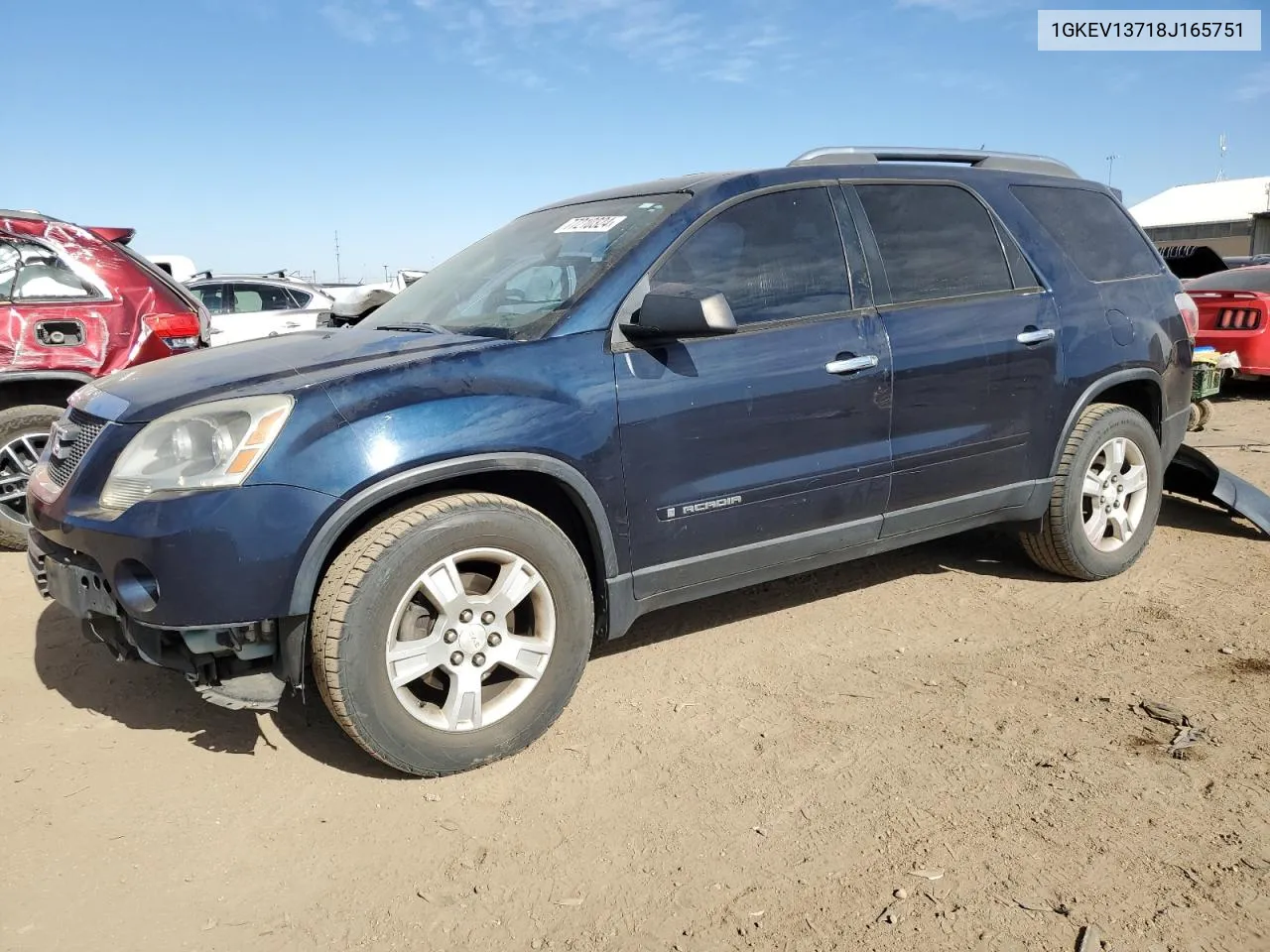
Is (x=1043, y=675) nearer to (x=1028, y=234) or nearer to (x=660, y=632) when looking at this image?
(x=660, y=632)

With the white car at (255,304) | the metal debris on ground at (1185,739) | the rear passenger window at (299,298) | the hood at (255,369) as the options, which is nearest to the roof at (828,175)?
the hood at (255,369)

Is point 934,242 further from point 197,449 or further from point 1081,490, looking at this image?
point 197,449

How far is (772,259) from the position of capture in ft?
11.7

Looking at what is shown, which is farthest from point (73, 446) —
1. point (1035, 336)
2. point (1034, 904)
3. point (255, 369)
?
point (1035, 336)

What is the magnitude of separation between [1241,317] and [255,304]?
12.1 m

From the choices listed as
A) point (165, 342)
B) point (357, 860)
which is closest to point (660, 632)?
point (357, 860)

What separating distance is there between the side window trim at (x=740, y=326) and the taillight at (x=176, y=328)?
3.42 m

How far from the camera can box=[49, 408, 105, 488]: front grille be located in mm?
3024

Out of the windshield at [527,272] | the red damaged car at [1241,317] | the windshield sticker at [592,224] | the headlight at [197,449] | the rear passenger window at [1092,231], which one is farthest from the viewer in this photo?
the red damaged car at [1241,317]

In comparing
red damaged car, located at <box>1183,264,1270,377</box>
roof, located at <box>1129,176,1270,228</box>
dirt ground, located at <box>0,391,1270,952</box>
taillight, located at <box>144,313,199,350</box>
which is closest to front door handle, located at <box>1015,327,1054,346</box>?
dirt ground, located at <box>0,391,1270,952</box>

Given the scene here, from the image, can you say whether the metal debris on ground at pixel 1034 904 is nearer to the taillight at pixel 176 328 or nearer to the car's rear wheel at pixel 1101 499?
the car's rear wheel at pixel 1101 499

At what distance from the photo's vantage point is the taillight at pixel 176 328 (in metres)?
5.45

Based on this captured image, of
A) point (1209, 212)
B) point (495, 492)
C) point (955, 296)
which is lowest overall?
point (495, 492)

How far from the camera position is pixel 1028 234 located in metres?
4.26
